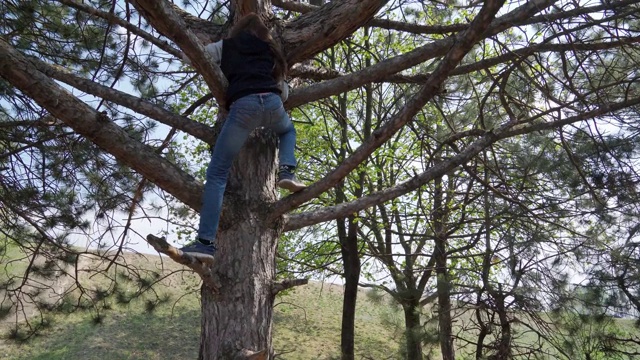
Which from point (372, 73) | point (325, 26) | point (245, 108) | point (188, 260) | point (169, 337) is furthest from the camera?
point (169, 337)

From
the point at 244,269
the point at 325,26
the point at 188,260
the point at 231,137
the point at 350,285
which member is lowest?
the point at 188,260

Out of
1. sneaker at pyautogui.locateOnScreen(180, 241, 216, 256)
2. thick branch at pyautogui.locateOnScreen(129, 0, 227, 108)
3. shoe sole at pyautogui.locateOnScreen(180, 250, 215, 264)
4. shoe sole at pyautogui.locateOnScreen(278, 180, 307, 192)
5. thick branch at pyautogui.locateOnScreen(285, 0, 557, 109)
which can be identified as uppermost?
thick branch at pyautogui.locateOnScreen(285, 0, 557, 109)

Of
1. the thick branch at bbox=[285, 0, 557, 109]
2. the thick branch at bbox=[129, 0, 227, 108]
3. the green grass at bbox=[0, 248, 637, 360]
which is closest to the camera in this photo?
the thick branch at bbox=[129, 0, 227, 108]

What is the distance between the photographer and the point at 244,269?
11.3 feet

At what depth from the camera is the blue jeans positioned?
323cm

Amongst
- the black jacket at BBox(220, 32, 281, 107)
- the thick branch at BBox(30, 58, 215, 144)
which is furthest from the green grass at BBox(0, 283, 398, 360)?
the black jacket at BBox(220, 32, 281, 107)

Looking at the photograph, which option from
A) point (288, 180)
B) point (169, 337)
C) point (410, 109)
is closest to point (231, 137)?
point (288, 180)

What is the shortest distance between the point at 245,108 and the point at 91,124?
2.77 feet

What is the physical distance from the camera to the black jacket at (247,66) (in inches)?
137

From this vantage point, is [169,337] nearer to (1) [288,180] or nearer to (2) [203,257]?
(1) [288,180]

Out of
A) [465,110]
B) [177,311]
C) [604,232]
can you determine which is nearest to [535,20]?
[604,232]

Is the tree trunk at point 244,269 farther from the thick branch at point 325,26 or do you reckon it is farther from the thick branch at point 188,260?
the thick branch at point 325,26

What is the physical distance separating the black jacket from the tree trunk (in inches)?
18.3

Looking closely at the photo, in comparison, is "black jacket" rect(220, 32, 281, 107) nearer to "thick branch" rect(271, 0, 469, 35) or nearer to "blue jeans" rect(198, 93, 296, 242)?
"blue jeans" rect(198, 93, 296, 242)
